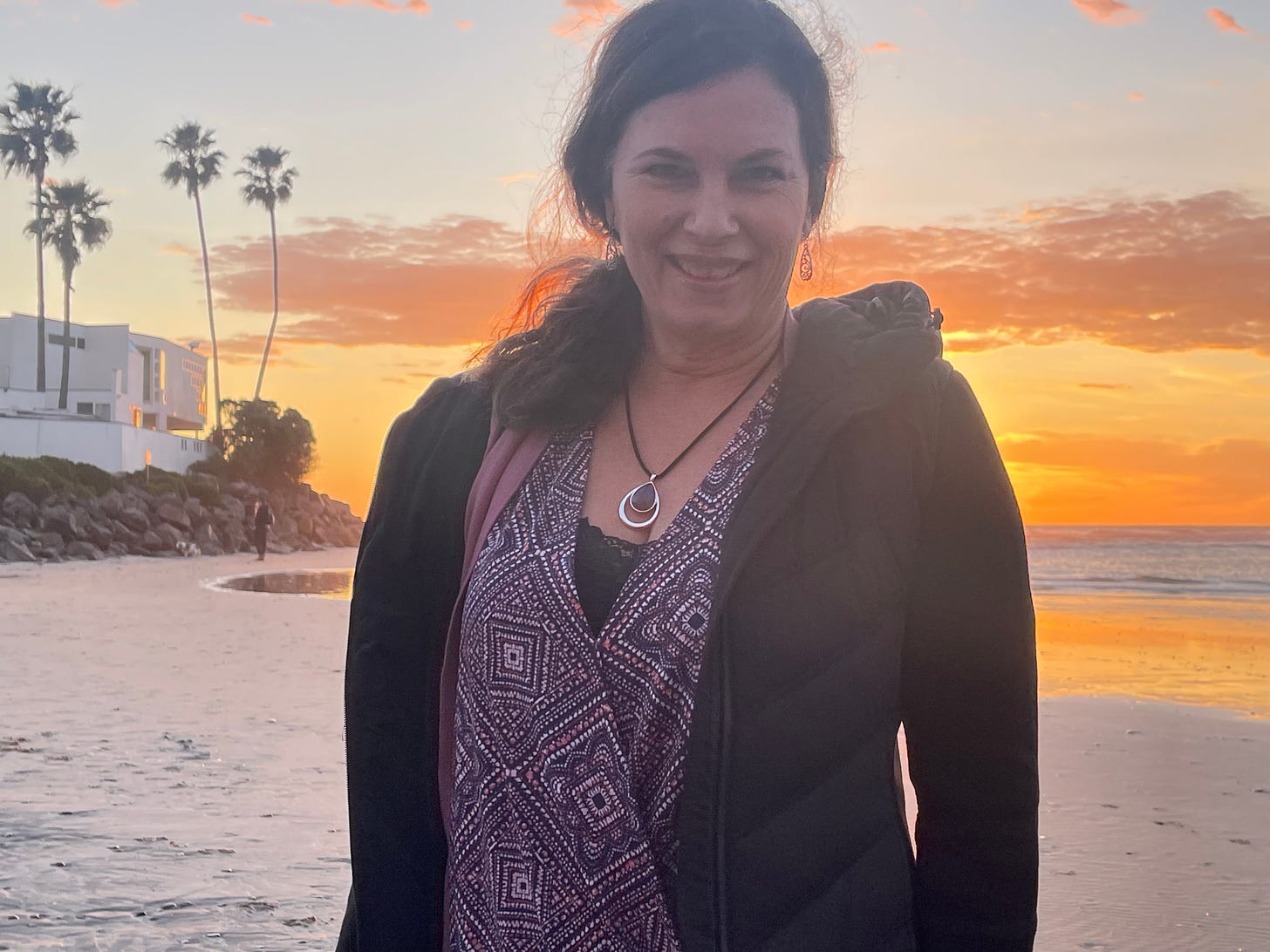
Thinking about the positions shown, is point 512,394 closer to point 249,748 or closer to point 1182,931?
point 1182,931

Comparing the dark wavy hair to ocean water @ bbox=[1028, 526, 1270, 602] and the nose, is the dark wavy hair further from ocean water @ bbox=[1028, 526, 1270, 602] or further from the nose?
ocean water @ bbox=[1028, 526, 1270, 602]

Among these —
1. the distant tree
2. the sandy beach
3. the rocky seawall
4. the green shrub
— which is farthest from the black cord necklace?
the distant tree

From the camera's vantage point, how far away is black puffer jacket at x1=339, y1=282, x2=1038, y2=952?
163cm

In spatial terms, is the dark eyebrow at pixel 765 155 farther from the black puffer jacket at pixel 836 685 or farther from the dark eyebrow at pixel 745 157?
the black puffer jacket at pixel 836 685

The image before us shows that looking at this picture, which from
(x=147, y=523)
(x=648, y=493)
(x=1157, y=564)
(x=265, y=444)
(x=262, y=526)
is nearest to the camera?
(x=648, y=493)

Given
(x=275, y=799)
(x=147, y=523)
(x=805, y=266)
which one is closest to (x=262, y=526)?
(x=147, y=523)

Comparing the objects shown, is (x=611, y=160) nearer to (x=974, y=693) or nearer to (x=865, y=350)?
(x=865, y=350)

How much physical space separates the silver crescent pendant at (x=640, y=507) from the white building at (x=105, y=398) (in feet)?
136

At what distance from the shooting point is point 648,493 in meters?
1.87

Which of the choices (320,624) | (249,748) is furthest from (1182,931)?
(320,624)

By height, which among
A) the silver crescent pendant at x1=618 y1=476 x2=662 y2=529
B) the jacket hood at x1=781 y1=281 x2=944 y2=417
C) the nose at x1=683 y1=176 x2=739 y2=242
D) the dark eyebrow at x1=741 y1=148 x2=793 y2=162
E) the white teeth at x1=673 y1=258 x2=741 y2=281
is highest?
the dark eyebrow at x1=741 y1=148 x2=793 y2=162

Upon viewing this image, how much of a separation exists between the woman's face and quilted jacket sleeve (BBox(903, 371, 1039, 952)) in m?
0.36

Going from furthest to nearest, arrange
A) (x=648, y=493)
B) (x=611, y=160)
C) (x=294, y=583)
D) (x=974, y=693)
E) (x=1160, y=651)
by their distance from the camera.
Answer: (x=294, y=583) < (x=1160, y=651) < (x=611, y=160) < (x=648, y=493) < (x=974, y=693)

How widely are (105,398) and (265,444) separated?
7997 mm
